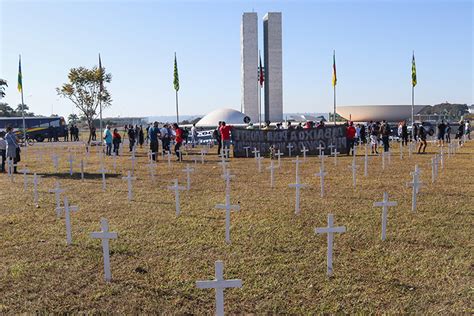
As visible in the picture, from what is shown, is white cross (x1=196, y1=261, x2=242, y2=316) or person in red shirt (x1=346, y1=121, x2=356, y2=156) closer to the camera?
white cross (x1=196, y1=261, x2=242, y2=316)

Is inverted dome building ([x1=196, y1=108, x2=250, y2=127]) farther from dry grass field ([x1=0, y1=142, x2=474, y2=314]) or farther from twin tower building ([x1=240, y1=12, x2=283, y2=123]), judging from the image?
dry grass field ([x1=0, y1=142, x2=474, y2=314])

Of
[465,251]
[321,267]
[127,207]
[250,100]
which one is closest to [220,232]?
[321,267]

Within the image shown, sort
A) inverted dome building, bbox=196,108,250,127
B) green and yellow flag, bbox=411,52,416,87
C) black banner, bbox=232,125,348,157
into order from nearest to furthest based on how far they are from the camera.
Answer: black banner, bbox=232,125,348,157, green and yellow flag, bbox=411,52,416,87, inverted dome building, bbox=196,108,250,127

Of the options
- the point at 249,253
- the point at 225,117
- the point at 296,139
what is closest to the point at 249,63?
the point at 225,117

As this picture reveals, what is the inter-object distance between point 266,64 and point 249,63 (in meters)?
2.55

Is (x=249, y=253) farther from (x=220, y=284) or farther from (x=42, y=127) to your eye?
(x=42, y=127)

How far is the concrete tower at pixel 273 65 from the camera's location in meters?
69.2

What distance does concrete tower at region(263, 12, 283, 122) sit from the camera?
6925 centimetres

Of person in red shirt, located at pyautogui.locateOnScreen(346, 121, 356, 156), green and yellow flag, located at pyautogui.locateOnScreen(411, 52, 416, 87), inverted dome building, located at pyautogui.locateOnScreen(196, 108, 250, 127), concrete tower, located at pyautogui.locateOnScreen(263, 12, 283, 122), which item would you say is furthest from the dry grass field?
concrete tower, located at pyautogui.locateOnScreen(263, 12, 283, 122)

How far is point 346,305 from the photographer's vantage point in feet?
16.7

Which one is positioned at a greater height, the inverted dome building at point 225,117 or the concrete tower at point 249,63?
the concrete tower at point 249,63

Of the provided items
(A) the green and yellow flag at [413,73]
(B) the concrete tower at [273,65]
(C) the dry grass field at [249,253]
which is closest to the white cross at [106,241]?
(C) the dry grass field at [249,253]

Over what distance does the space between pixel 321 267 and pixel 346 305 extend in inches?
41.7

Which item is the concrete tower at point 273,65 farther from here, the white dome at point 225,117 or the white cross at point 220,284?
the white cross at point 220,284
